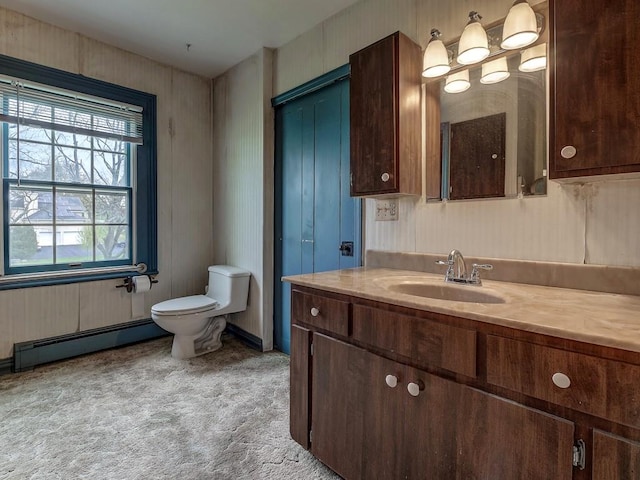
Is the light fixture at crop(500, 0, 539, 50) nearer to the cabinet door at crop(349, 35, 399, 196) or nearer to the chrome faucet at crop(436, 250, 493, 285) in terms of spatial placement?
the cabinet door at crop(349, 35, 399, 196)

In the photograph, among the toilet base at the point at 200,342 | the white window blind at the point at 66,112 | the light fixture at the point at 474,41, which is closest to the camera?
the light fixture at the point at 474,41

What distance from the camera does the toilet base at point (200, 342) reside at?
2.69 m

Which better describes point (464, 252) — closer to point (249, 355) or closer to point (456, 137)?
point (456, 137)

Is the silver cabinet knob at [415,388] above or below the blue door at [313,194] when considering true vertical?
below

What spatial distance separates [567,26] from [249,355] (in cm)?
275

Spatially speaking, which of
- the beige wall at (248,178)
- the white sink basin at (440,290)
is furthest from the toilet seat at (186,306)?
the white sink basin at (440,290)


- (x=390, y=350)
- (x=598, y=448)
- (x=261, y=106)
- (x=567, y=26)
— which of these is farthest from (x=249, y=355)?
(x=567, y=26)

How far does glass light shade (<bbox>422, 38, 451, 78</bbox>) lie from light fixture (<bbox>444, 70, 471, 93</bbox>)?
5 cm

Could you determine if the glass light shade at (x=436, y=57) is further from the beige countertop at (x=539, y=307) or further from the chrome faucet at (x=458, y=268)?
the beige countertop at (x=539, y=307)

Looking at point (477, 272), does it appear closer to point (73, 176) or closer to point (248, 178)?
point (248, 178)

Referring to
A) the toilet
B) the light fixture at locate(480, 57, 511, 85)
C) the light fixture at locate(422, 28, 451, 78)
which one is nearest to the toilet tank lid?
the toilet

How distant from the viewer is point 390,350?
118cm

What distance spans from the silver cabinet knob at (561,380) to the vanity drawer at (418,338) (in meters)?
0.19

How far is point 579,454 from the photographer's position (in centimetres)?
80
